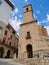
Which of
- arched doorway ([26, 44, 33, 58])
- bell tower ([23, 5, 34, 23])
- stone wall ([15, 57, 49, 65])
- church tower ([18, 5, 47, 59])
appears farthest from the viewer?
bell tower ([23, 5, 34, 23])

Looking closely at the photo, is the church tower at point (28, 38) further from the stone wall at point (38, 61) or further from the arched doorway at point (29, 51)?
the stone wall at point (38, 61)

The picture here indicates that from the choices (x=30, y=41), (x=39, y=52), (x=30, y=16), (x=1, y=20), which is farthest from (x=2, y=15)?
(x=30, y=16)

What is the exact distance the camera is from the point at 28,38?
1678cm

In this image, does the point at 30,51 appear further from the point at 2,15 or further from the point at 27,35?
the point at 2,15

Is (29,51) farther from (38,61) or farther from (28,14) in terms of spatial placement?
(38,61)

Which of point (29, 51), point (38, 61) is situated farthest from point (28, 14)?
point (38, 61)

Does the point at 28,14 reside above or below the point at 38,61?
above

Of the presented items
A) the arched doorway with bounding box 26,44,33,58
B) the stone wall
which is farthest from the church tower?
the stone wall

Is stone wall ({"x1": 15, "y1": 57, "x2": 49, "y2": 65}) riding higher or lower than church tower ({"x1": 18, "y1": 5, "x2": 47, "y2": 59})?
lower

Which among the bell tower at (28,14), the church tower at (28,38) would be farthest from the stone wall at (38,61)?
the bell tower at (28,14)

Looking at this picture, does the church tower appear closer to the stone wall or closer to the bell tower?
the bell tower

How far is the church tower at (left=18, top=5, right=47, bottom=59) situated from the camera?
16080mm

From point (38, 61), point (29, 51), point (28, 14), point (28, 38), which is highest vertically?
point (28, 14)

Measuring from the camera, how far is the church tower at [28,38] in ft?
52.8
